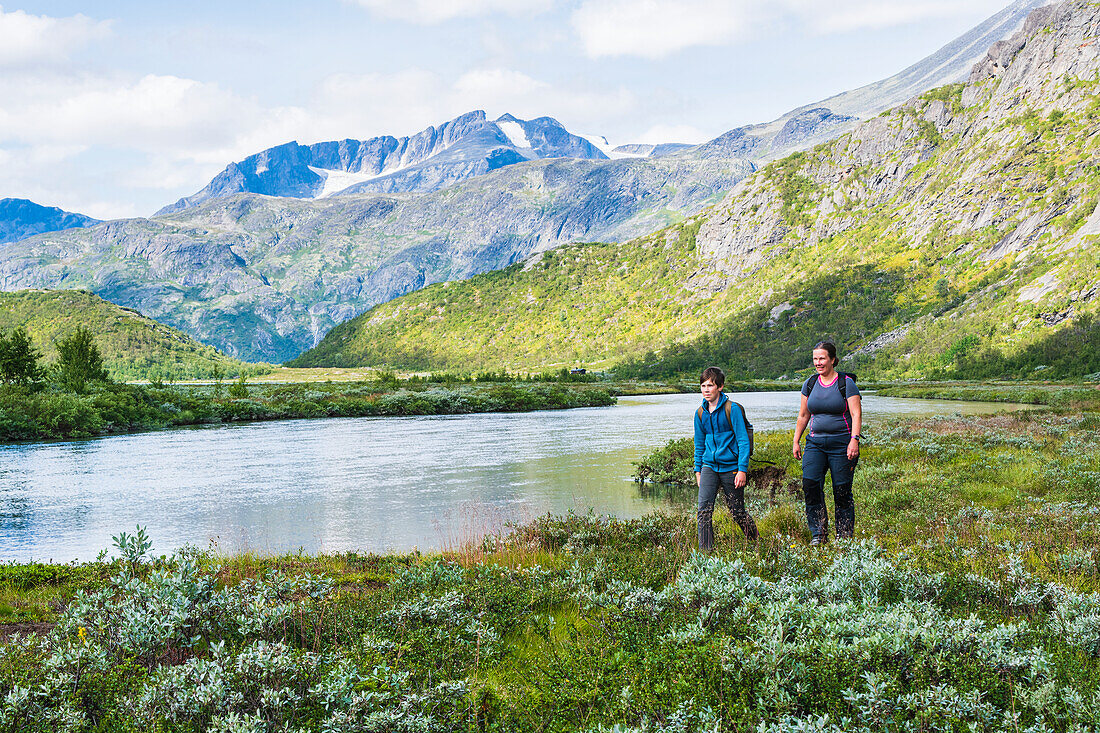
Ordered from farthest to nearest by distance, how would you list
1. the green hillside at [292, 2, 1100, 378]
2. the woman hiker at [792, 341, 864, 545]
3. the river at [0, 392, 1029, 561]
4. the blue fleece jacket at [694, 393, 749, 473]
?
1. the green hillside at [292, 2, 1100, 378]
2. the river at [0, 392, 1029, 561]
3. the blue fleece jacket at [694, 393, 749, 473]
4. the woman hiker at [792, 341, 864, 545]

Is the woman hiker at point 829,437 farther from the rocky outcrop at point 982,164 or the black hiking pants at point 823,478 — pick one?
the rocky outcrop at point 982,164

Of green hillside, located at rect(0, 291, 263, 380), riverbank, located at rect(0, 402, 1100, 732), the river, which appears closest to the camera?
riverbank, located at rect(0, 402, 1100, 732)

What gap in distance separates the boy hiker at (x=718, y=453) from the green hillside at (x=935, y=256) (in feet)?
293

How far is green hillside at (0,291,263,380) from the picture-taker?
517ft

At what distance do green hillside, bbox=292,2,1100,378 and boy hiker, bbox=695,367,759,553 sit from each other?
8941cm

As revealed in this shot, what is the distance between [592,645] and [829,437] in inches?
203

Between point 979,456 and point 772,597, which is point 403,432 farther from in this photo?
point 772,597

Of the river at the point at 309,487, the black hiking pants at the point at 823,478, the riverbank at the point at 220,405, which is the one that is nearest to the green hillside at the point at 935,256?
the riverbank at the point at 220,405

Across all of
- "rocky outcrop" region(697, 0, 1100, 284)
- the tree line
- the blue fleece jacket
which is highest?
"rocky outcrop" region(697, 0, 1100, 284)

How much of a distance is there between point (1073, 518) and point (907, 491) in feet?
11.8

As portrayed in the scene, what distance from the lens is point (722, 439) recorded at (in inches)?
368

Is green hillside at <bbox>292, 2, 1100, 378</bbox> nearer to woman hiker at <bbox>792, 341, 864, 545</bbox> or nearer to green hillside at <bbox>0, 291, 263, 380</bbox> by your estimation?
green hillside at <bbox>0, 291, 263, 380</bbox>

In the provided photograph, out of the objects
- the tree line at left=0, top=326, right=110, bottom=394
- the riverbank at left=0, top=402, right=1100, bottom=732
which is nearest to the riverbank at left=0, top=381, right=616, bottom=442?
the tree line at left=0, top=326, right=110, bottom=394

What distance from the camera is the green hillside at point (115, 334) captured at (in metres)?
158
